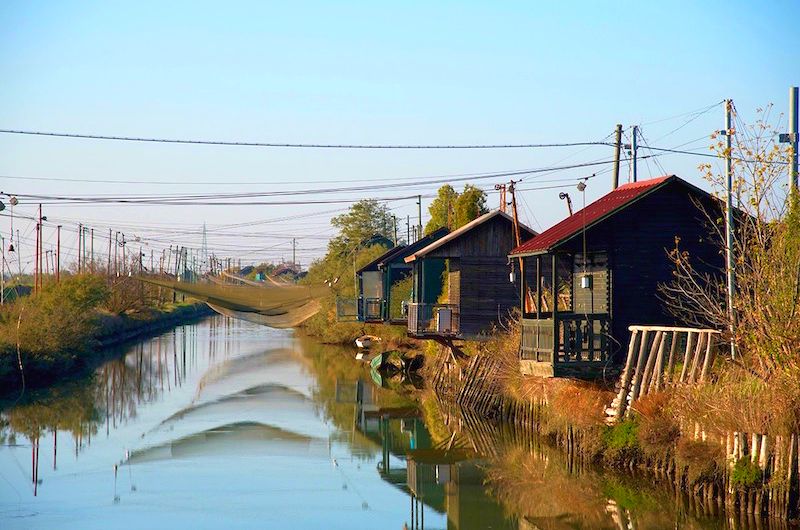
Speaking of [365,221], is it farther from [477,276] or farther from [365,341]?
[477,276]

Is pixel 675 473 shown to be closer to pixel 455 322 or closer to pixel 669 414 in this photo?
pixel 669 414

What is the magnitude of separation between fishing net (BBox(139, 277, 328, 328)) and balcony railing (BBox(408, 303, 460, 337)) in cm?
927

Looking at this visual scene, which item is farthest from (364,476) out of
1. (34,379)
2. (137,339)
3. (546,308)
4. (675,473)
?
(137,339)

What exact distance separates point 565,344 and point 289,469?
713cm

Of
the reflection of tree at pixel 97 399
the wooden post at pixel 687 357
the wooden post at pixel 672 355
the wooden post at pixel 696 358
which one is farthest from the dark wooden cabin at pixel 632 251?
the reflection of tree at pixel 97 399

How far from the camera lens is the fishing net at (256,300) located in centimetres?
4316

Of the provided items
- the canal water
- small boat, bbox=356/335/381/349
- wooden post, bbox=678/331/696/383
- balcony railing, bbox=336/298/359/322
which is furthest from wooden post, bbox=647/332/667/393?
small boat, bbox=356/335/381/349

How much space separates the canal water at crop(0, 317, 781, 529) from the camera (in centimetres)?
1959

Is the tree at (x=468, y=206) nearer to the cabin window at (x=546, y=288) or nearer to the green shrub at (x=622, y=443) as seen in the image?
the cabin window at (x=546, y=288)

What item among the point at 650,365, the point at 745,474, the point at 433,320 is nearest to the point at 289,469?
the point at 650,365

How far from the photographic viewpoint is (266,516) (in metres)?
19.6

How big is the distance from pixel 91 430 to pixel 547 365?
14902 millimetres

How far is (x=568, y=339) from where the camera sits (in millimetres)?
24188

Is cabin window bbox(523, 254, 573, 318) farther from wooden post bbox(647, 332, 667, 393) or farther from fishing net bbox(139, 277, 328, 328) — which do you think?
fishing net bbox(139, 277, 328, 328)
